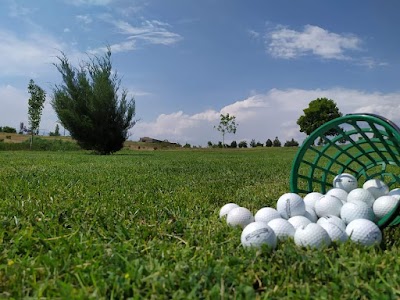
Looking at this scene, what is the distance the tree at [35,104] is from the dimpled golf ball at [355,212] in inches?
1234

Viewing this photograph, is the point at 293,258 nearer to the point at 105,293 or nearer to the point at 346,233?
the point at 346,233

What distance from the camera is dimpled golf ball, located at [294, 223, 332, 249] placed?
2047mm

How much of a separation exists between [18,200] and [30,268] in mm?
1731

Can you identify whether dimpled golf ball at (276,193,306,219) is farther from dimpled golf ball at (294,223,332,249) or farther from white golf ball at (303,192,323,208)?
dimpled golf ball at (294,223,332,249)

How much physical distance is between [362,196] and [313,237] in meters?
0.90

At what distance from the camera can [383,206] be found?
2535 mm

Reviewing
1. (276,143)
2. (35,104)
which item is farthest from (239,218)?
(276,143)

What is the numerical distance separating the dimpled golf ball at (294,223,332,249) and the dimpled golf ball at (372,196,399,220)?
0.65 m

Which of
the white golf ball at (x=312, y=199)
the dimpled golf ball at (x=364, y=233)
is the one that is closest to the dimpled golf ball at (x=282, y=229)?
the dimpled golf ball at (x=364, y=233)

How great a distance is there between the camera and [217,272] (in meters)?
1.67

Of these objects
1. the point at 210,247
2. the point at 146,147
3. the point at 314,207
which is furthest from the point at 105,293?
the point at 146,147

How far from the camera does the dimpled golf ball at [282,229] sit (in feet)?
7.36

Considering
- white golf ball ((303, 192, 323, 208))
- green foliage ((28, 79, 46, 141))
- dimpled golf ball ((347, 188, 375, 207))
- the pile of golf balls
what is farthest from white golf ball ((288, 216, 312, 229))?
green foliage ((28, 79, 46, 141))

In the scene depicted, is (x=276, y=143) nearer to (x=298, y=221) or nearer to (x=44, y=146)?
(x=44, y=146)
